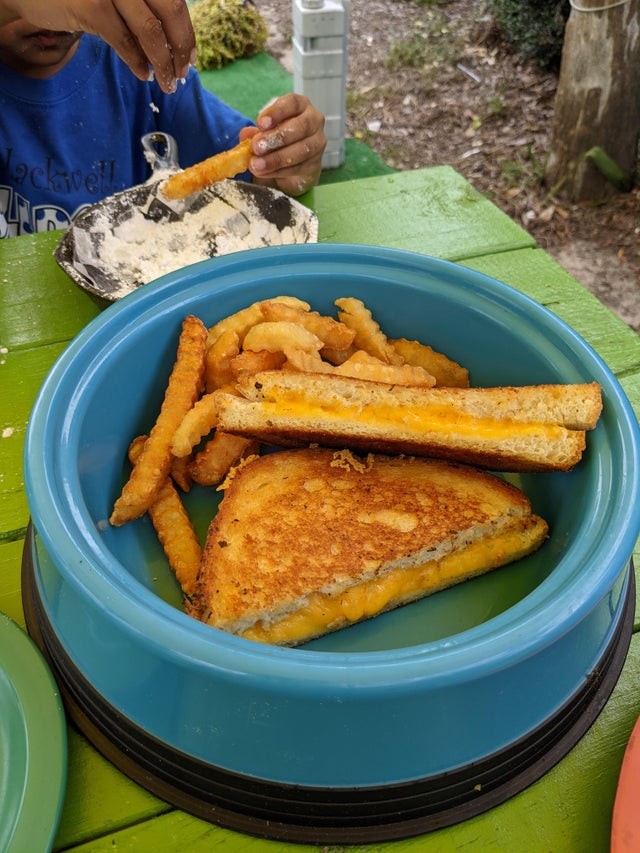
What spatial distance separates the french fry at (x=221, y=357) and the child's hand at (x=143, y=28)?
59cm

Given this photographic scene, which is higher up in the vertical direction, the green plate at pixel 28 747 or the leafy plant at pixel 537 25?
the leafy plant at pixel 537 25

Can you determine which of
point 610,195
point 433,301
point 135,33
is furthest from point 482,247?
point 610,195

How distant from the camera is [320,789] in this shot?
0.82m

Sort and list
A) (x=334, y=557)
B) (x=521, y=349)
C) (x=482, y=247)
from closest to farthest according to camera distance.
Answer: (x=334, y=557)
(x=521, y=349)
(x=482, y=247)

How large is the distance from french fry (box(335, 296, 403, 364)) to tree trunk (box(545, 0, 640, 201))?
9.44 ft

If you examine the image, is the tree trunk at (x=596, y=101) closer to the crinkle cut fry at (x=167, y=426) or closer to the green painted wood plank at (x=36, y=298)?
the green painted wood plank at (x=36, y=298)

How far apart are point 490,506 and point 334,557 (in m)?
0.26

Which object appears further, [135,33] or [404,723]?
[135,33]

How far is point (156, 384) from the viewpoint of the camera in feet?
4.19

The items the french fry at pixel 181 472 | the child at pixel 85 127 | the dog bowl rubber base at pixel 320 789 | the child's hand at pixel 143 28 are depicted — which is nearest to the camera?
the dog bowl rubber base at pixel 320 789

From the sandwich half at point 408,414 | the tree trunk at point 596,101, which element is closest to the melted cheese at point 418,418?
the sandwich half at point 408,414

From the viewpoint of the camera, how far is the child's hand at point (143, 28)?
1357mm

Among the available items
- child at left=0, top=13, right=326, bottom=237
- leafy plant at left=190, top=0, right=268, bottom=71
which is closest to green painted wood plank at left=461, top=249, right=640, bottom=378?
child at left=0, top=13, right=326, bottom=237

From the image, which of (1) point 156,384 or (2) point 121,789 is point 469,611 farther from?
(1) point 156,384
